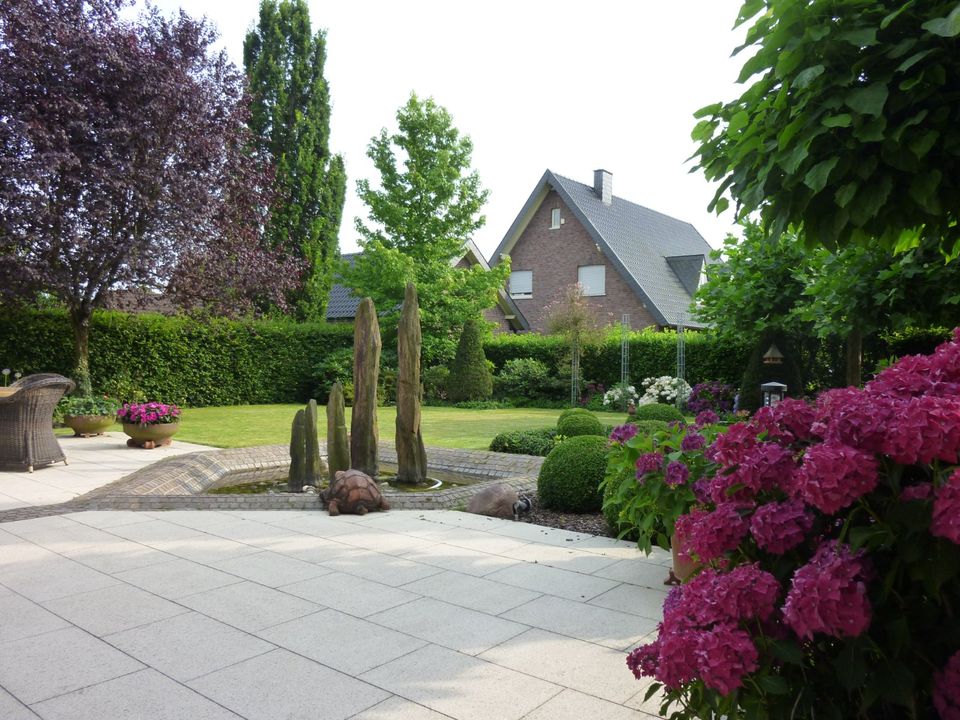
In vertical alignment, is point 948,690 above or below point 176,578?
above

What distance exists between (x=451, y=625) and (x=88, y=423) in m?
10.5

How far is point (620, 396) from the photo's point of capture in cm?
1866

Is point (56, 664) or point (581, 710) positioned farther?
point (56, 664)

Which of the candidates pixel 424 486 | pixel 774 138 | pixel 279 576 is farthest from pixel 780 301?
pixel 279 576

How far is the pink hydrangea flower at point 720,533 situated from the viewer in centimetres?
183

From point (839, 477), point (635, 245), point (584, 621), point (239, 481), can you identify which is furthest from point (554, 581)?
point (635, 245)

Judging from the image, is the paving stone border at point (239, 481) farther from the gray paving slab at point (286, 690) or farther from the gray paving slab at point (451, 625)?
the gray paving slab at point (286, 690)

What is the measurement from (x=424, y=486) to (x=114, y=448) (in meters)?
5.67

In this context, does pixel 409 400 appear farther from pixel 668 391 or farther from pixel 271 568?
pixel 668 391

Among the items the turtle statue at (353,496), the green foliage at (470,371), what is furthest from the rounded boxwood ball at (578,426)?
the green foliage at (470,371)

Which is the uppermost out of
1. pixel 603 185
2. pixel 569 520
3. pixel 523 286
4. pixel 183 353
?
pixel 603 185

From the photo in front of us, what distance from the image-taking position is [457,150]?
23.1m

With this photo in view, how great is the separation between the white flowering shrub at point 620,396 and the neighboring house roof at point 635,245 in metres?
5.41

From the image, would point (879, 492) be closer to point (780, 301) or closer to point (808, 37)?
point (808, 37)
